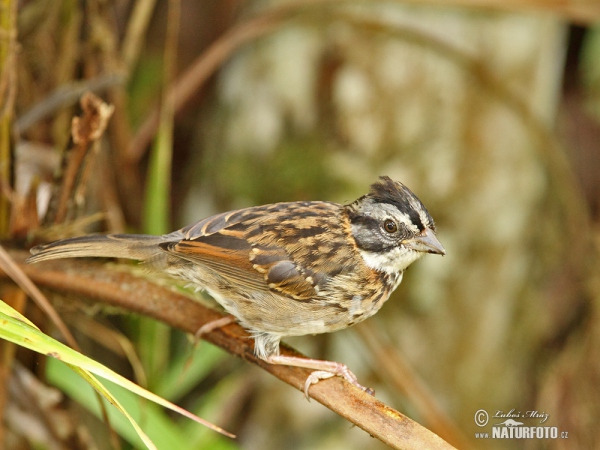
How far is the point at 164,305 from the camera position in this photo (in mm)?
2658

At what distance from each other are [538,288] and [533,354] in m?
0.52

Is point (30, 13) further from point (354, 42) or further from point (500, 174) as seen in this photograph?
point (500, 174)

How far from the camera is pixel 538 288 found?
5.50 m

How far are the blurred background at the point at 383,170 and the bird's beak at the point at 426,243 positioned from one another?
3.50 ft

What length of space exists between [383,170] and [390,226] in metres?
1.66

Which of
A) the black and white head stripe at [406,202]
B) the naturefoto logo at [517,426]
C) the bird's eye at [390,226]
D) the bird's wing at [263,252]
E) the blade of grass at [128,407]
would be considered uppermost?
the black and white head stripe at [406,202]

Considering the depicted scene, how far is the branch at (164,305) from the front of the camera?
7.59 feet

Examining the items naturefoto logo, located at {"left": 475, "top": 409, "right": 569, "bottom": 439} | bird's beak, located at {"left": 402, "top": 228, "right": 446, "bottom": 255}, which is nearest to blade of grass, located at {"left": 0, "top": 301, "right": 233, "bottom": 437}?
bird's beak, located at {"left": 402, "top": 228, "right": 446, "bottom": 255}

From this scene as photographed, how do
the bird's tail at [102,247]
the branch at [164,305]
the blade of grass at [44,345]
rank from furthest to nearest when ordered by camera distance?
the bird's tail at [102,247], the branch at [164,305], the blade of grass at [44,345]

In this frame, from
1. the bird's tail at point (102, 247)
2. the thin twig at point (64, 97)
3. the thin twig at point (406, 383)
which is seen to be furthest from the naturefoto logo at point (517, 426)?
the thin twig at point (64, 97)

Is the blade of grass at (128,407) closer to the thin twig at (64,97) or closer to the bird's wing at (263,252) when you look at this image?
the bird's wing at (263,252)

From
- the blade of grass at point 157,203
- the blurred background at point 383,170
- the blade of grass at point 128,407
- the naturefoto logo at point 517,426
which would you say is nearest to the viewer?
the blade of grass at point 128,407

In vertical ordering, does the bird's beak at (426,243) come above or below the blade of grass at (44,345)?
above

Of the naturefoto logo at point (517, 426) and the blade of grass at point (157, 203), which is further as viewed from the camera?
the naturefoto logo at point (517, 426)
